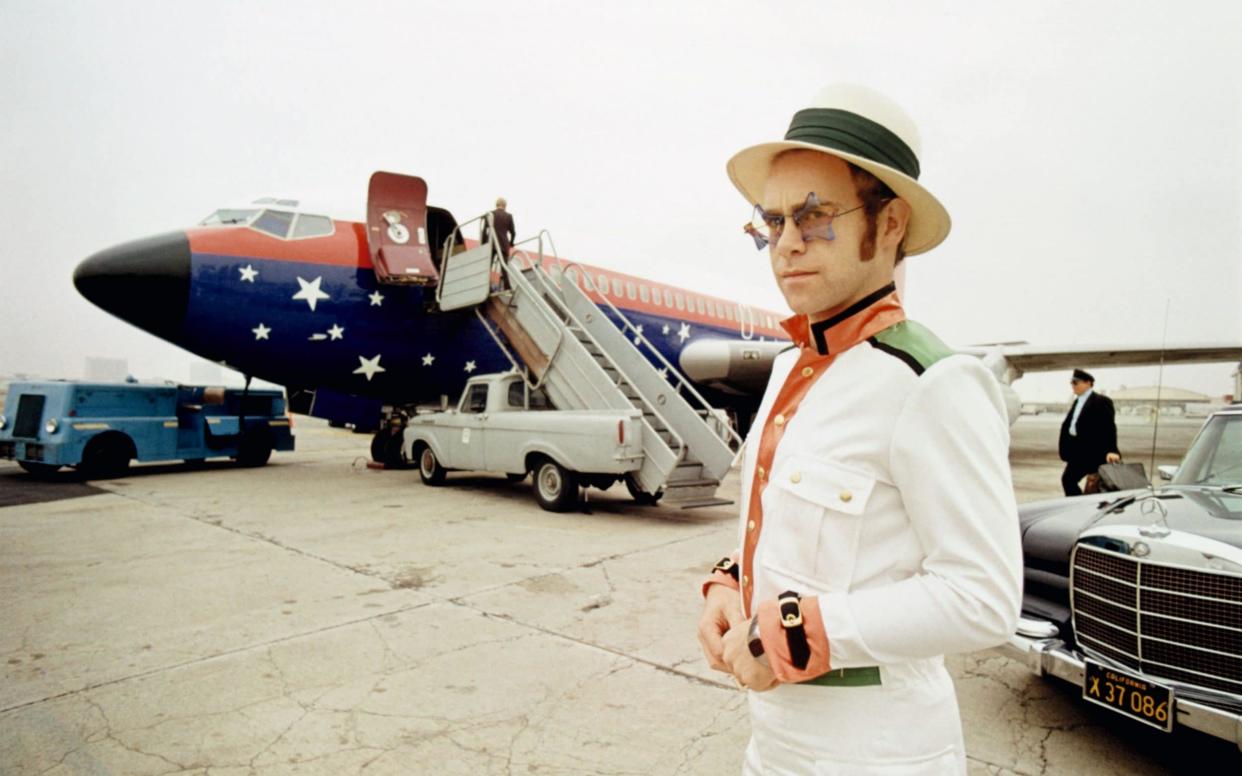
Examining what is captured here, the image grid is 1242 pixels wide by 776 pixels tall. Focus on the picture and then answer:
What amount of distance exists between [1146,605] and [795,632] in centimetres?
241

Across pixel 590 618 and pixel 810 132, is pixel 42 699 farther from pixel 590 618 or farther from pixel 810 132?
pixel 810 132

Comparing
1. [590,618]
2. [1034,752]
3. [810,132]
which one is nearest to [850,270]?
[810,132]

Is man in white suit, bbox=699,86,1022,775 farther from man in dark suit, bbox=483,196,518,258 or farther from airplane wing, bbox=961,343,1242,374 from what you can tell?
airplane wing, bbox=961,343,1242,374

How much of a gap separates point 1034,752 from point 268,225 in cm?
994

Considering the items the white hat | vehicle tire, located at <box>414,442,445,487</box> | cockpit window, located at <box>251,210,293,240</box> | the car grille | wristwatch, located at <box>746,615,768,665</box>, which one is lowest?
vehicle tire, located at <box>414,442,445,487</box>

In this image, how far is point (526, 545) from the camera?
620 cm

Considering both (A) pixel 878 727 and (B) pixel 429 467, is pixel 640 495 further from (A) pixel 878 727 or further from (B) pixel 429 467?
(A) pixel 878 727

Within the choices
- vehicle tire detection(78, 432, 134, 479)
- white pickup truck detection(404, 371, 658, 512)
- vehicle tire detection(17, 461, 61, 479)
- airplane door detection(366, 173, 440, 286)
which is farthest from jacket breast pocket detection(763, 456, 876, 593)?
vehicle tire detection(17, 461, 61, 479)

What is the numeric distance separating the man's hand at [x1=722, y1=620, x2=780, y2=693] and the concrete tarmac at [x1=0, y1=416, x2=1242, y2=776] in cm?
176

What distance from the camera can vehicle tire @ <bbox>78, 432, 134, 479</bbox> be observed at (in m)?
10.1

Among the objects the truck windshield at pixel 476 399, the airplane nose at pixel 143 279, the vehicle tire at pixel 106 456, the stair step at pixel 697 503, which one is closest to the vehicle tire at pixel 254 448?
the vehicle tire at pixel 106 456

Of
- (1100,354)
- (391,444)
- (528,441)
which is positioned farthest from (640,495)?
(1100,354)

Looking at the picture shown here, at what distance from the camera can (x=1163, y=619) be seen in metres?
2.58

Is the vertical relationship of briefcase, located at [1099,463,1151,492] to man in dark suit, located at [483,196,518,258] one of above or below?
below
